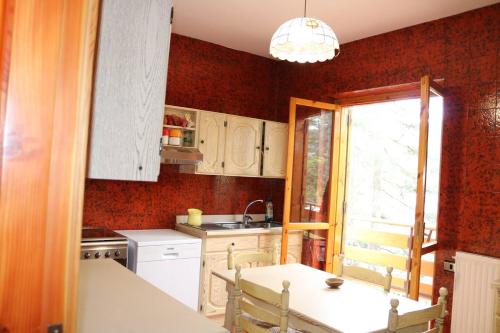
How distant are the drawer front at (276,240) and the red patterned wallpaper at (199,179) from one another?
2.03ft

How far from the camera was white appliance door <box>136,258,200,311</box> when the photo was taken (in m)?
3.57

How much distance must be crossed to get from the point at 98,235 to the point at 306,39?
237 cm

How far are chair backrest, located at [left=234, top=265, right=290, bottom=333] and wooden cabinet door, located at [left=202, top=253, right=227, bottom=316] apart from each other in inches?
66.1

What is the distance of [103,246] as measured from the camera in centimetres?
331

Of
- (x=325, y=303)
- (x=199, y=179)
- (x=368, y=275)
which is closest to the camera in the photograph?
(x=325, y=303)

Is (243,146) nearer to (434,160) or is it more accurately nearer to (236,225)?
(236,225)

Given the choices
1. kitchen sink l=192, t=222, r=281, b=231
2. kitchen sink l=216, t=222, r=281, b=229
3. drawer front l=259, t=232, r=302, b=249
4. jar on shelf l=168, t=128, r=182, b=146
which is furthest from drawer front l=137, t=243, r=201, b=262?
jar on shelf l=168, t=128, r=182, b=146

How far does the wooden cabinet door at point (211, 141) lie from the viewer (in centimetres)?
410

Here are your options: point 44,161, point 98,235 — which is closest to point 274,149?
point 98,235

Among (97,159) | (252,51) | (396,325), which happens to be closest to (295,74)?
(252,51)

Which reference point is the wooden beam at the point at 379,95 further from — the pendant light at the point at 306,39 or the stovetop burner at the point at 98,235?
the stovetop burner at the point at 98,235

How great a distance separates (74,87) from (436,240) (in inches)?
129

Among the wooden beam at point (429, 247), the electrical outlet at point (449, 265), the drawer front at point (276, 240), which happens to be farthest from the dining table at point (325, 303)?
the drawer front at point (276, 240)

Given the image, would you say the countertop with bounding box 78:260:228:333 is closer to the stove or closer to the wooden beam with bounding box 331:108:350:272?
the stove
